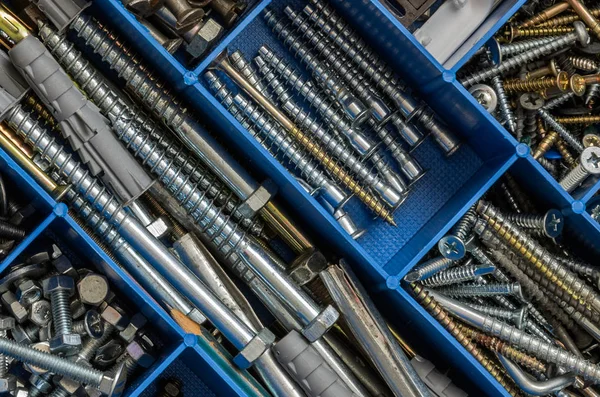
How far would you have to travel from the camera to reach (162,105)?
2.94 metres

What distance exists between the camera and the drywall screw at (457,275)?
2.96 meters

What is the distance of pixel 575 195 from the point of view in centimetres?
309

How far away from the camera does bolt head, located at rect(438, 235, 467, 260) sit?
2.95m

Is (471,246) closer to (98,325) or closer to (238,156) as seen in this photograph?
(238,156)

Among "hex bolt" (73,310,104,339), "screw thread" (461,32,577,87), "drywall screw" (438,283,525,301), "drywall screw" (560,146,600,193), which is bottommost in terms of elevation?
"drywall screw" (438,283,525,301)

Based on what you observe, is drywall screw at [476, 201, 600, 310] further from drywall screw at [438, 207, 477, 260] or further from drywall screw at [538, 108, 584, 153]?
drywall screw at [538, 108, 584, 153]

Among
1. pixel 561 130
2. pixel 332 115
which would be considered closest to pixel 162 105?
pixel 332 115

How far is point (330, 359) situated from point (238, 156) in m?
0.80

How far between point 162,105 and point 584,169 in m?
1.49

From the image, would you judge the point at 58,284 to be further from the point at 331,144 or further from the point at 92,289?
the point at 331,144

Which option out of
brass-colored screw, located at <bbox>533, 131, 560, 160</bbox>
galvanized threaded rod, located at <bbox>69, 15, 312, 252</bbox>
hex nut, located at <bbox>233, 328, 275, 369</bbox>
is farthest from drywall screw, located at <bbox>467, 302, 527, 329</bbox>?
galvanized threaded rod, located at <bbox>69, 15, 312, 252</bbox>

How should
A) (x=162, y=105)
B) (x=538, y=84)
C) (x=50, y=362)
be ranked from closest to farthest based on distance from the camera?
(x=50, y=362), (x=162, y=105), (x=538, y=84)

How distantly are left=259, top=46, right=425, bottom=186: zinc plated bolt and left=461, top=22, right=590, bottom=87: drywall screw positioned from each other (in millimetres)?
350

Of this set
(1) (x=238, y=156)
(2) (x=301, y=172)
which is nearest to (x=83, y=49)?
(1) (x=238, y=156)
